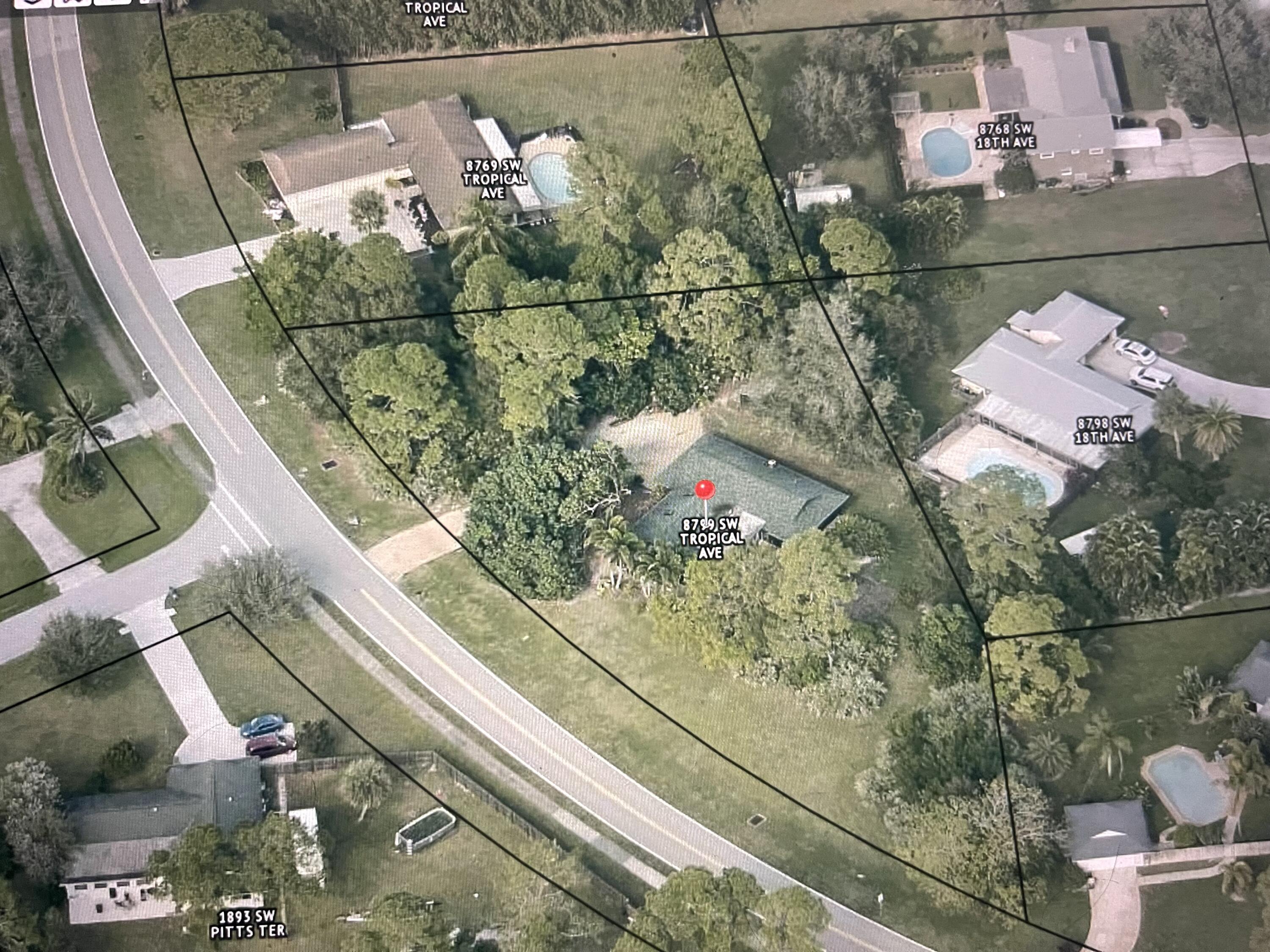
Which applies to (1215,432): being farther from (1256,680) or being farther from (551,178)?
(551,178)

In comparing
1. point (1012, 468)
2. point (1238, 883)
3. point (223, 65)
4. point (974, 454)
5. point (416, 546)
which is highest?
point (223, 65)

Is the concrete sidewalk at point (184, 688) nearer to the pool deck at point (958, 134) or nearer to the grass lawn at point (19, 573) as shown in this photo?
the grass lawn at point (19, 573)

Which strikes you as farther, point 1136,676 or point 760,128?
point 760,128

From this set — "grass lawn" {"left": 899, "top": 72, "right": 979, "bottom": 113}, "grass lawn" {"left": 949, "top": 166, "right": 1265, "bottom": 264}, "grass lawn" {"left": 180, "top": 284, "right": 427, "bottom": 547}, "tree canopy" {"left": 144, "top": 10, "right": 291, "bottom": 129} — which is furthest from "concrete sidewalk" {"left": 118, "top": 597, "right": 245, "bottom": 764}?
"grass lawn" {"left": 899, "top": 72, "right": 979, "bottom": 113}

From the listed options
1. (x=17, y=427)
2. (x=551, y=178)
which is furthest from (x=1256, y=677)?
(x=17, y=427)

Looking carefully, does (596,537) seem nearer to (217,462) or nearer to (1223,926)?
(217,462)

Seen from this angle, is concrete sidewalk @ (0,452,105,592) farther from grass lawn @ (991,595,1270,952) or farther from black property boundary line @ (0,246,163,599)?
grass lawn @ (991,595,1270,952)

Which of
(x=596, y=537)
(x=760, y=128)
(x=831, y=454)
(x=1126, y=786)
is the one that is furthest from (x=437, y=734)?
(x=760, y=128)
